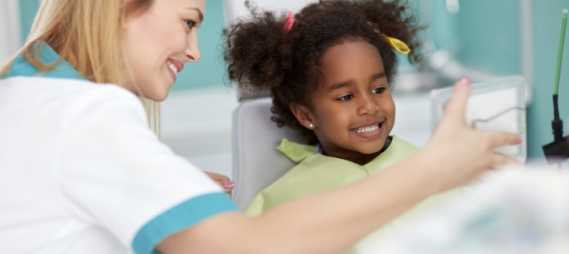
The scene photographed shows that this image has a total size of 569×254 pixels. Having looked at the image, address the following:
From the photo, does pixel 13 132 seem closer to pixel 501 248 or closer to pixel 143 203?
pixel 143 203

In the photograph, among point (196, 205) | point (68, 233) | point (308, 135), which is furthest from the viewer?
point (308, 135)

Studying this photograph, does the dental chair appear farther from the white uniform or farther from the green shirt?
the white uniform

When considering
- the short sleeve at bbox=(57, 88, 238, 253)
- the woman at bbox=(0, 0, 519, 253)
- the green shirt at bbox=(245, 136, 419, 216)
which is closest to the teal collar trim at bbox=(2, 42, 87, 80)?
the woman at bbox=(0, 0, 519, 253)

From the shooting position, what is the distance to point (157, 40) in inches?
34.1

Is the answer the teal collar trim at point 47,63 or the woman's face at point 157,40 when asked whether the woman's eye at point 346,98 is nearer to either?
the woman's face at point 157,40

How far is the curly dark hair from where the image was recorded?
4.45 ft

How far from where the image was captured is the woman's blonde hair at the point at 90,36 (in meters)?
0.81

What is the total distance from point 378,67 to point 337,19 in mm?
150

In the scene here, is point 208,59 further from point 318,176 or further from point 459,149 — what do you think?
point 459,149

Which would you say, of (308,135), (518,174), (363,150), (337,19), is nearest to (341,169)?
(363,150)

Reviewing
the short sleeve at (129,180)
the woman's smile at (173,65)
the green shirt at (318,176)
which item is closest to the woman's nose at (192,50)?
the woman's smile at (173,65)

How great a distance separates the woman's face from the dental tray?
0.48m

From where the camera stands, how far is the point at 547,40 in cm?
163

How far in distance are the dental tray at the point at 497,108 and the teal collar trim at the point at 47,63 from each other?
64 centimetres
